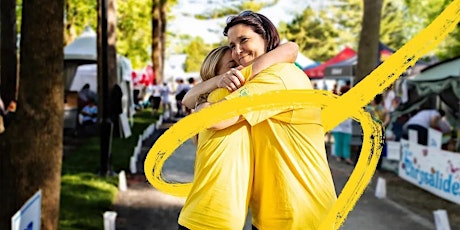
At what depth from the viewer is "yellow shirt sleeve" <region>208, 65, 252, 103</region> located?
2.84m

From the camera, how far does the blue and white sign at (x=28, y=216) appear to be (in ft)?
15.8

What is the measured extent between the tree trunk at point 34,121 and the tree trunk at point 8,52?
7.79 meters

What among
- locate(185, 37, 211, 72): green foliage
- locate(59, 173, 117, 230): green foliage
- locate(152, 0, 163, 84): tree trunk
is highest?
locate(185, 37, 211, 72): green foliage

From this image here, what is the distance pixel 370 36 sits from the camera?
44.8 feet

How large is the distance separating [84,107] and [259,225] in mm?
17059

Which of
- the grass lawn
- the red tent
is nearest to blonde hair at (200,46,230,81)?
the grass lawn

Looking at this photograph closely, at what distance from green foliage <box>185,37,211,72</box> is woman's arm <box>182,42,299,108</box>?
304ft

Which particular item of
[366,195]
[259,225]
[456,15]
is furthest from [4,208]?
[366,195]

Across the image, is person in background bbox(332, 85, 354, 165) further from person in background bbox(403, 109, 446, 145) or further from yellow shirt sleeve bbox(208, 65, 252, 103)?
yellow shirt sleeve bbox(208, 65, 252, 103)

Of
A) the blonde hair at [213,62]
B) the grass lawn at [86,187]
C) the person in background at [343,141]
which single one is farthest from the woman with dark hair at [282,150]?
the person in background at [343,141]

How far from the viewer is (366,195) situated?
10297mm

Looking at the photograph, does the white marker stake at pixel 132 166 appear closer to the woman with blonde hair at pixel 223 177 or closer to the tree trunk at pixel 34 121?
the tree trunk at pixel 34 121

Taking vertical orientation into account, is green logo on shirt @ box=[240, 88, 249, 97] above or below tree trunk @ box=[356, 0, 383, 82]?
below

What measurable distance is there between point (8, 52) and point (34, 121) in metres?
8.54
